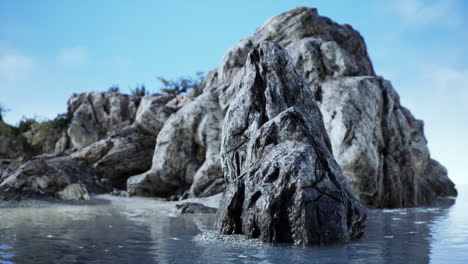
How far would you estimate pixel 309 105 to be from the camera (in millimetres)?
10336

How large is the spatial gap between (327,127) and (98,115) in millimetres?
21237

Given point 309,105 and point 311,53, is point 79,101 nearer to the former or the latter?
point 311,53

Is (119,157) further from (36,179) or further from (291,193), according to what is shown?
(291,193)

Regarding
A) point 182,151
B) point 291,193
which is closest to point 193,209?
point 291,193

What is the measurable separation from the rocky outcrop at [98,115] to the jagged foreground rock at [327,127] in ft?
32.9

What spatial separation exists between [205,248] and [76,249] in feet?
6.20

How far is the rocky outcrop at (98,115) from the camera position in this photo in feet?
105

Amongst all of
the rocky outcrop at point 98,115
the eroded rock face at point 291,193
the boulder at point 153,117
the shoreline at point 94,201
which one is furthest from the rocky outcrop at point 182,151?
the eroded rock face at point 291,193

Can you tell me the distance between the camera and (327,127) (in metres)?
17.7

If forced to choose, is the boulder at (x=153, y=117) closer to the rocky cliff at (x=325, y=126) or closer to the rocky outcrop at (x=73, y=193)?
the rocky cliff at (x=325, y=126)

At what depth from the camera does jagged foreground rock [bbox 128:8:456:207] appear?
17109 millimetres

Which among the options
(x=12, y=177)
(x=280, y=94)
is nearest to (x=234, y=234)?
(x=280, y=94)

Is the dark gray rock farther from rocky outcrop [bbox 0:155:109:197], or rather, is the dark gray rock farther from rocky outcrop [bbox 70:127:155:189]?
rocky outcrop [bbox 70:127:155:189]

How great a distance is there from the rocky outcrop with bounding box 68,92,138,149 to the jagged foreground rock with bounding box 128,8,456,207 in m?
10.0
